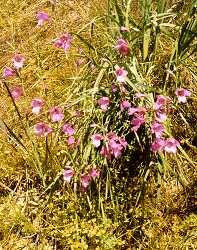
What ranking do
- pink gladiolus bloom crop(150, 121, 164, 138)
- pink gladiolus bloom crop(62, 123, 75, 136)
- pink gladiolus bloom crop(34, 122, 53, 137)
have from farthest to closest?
1. pink gladiolus bloom crop(62, 123, 75, 136)
2. pink gladiolus bloom crop(34, 122, 53, 137)
3. pink gladiolus bloom crop(150, 121, 164, 138)

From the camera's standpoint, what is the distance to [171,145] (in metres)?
2.35

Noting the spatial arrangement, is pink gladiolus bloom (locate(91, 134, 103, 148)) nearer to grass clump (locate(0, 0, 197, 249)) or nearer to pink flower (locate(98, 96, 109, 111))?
grass clump (locate(0, 0, 197, 249))

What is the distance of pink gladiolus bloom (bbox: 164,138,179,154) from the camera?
234 cm

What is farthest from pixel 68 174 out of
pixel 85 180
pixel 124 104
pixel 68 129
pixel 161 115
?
pixel 161 115

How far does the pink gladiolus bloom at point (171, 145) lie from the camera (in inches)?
92.0

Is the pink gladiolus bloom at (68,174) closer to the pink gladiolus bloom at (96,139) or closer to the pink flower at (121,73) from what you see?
the pink gladiolus bloom at (96,139)

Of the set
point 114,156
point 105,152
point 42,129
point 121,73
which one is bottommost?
point 114,156

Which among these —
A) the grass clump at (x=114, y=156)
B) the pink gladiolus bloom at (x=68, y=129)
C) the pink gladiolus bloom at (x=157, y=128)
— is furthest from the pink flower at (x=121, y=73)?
the pink gladiolus bloom at (x=68, y=129)

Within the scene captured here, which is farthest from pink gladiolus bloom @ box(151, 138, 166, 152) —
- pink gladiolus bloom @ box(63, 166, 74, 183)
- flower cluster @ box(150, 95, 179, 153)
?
pink gladiolus bloom @ box(63, 166, 74, 183)

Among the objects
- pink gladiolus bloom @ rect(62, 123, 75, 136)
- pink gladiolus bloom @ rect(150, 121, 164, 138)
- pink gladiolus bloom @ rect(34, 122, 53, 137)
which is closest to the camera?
pink gladiolus bloom @ rect(150, 121, 164, 138)

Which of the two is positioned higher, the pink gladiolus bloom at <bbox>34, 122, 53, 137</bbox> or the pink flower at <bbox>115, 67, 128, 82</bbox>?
the pink flower at <bbox>115, 67, 128, 82</bbox>

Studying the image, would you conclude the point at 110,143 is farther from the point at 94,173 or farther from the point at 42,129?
the point at 42,129

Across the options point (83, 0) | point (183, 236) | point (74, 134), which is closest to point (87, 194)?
point (74, 134)

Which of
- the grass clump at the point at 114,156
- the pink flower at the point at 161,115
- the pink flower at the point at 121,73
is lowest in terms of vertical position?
the grass clump at the point at 114,156
